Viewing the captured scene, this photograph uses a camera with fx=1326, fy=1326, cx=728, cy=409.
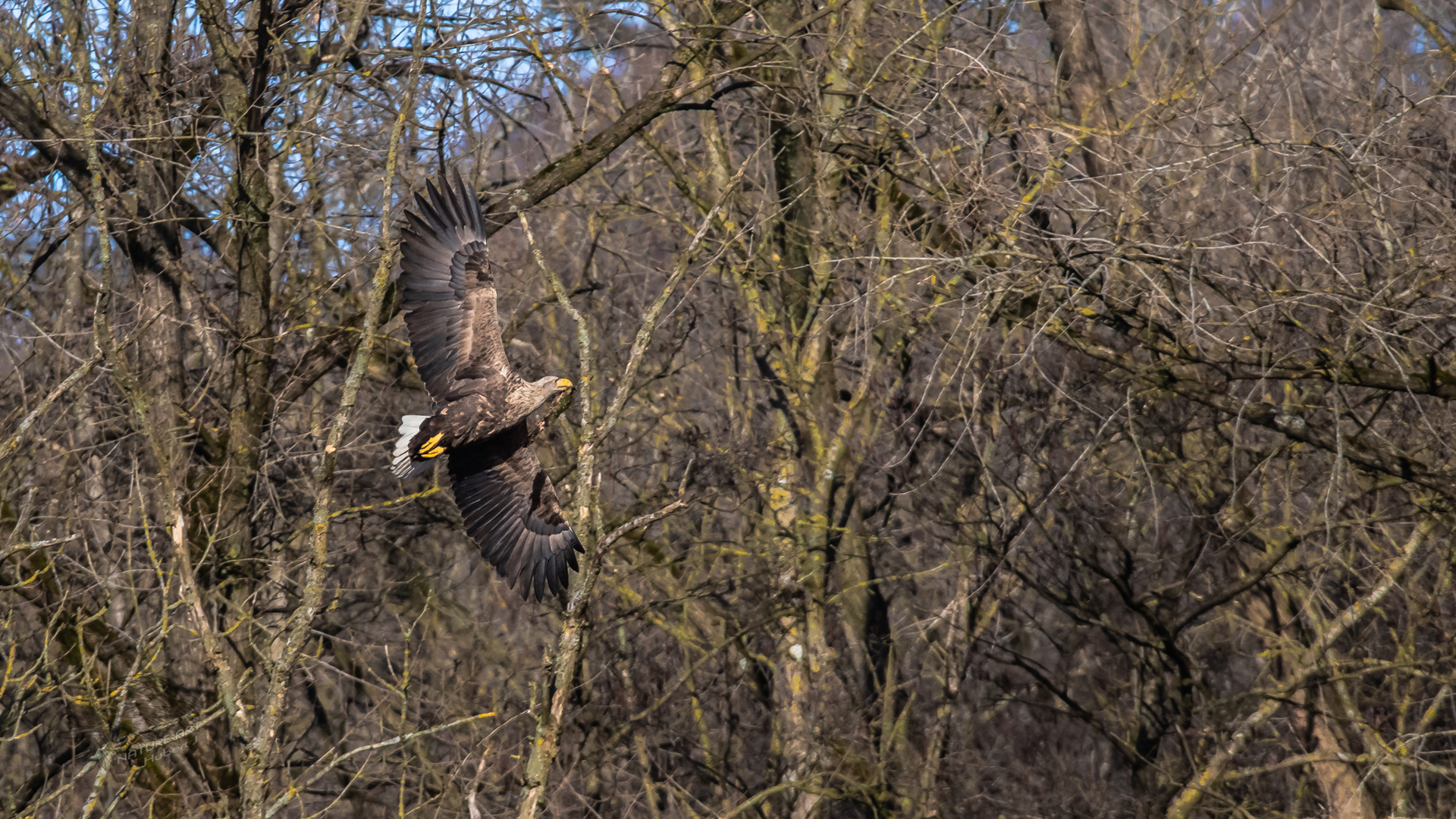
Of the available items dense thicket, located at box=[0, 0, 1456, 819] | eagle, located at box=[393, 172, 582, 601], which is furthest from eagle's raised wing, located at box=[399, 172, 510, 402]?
dense thicket, located at box=[0, 0, 1456, 819]

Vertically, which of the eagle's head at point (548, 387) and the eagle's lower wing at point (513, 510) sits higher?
the eagle's head at point (548, 387)

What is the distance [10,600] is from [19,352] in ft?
6.92

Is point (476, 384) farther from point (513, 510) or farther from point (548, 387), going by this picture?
point (513, 510)

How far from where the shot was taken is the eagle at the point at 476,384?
646cm

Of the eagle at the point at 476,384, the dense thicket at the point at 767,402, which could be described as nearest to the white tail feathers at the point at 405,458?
the eagle at the point at 476,384

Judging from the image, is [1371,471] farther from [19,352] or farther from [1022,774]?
[19,352]

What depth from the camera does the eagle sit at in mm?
6461

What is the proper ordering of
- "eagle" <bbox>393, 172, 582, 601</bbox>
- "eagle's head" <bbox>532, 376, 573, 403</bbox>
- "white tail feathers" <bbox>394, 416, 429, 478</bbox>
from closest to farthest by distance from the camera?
"white tail feathers" <bbox>394, 416, 429, 478</bbox> < "eagle's head" <bbox>532, 376, 573, 403</bbox> < "eagle" <bbox>393, 172, 582, 601</bbox>

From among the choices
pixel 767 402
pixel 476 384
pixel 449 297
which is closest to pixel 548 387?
pixel 476 384

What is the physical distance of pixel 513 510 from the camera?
6832mm

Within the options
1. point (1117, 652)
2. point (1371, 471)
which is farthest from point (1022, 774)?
point (1371, 471)

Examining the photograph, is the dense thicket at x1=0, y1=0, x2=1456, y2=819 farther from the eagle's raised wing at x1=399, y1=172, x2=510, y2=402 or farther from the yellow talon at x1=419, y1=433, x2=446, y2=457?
the yellow talon at x1=419, y1=433, x2=446, y2=457

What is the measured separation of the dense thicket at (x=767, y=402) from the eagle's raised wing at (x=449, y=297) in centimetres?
24

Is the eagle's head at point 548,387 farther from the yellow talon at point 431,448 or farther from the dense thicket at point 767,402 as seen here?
the yellow talon at point 431,448
